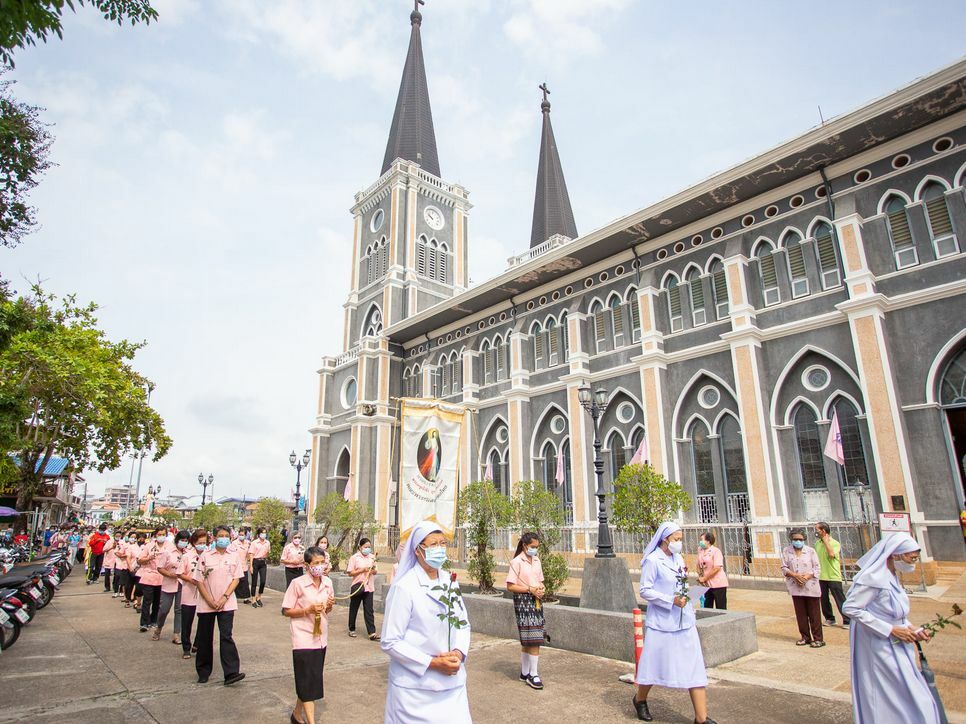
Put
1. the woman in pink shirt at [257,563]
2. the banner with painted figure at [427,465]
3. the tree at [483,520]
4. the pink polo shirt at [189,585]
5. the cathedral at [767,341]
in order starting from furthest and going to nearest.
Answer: the cathedral at [767,341]
the woman in pink shirt at [257,563]
the tree at [483,520]
the pink polo shirt at [189,585]
the banner with painted figure at [427,465]

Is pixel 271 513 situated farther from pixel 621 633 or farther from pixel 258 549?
pixel 621 633

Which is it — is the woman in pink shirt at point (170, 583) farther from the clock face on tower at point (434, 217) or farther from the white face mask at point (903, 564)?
the clock face on tower at point (434, 217)

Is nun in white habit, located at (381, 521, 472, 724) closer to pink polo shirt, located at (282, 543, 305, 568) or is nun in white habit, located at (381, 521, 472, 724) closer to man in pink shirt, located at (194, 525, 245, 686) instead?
man in pink shirt, located at (194, 525, 245, 686)

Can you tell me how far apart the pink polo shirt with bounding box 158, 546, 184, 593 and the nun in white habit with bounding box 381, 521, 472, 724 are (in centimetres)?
774

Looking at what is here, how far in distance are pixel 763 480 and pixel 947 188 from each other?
876 cm

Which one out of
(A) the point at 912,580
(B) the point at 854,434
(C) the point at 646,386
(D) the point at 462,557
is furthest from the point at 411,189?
(A) the point at 912,580

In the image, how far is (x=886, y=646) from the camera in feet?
12.9

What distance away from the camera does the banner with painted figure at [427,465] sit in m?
7.53

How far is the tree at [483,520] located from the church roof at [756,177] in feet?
38.9

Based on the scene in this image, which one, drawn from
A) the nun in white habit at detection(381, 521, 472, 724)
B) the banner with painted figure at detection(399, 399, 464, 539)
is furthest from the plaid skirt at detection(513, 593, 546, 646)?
the nun in white habit at detection(381, 521, 472, 724)

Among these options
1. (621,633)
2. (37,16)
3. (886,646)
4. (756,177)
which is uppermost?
(756,177)

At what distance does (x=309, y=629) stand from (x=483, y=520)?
6487 mm

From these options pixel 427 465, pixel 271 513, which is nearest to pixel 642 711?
pixel 427 465

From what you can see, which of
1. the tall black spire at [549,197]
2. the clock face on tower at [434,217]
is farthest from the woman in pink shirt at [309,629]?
the tall black spire at [549,197]
